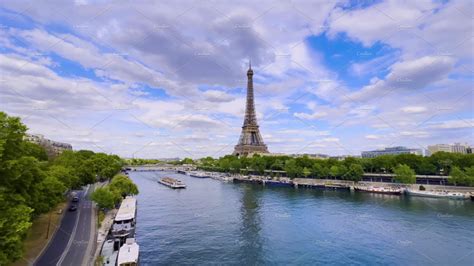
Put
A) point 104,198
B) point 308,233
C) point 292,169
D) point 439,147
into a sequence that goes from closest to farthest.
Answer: point 308,233
point 104,198
point 292,169
point 439,147

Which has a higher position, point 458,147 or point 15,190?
point 458,147

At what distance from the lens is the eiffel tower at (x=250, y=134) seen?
98856 mm

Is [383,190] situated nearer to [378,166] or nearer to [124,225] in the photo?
[378,166]

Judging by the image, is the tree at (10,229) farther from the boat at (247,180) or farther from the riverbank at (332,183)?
the boat at (247,180)

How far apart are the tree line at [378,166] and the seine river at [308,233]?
12072 mm

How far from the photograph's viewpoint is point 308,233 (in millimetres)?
23891

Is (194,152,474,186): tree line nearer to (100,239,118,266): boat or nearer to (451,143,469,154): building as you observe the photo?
(100,239,118,266): boat

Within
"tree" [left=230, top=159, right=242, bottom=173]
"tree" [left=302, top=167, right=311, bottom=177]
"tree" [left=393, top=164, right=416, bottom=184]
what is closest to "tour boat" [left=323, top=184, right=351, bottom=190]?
"tree" [left=302, top=167, right=311, bottom=177]

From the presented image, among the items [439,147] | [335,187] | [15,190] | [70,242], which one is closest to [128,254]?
[70,242]

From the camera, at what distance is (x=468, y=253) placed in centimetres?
1892

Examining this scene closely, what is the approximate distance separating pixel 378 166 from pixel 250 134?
50178 millimetres

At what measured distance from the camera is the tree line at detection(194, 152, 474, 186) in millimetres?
48031

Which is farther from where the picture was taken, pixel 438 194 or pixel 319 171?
pixel 319 171

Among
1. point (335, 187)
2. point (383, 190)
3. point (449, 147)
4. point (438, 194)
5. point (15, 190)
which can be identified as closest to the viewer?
point (15, 190)
